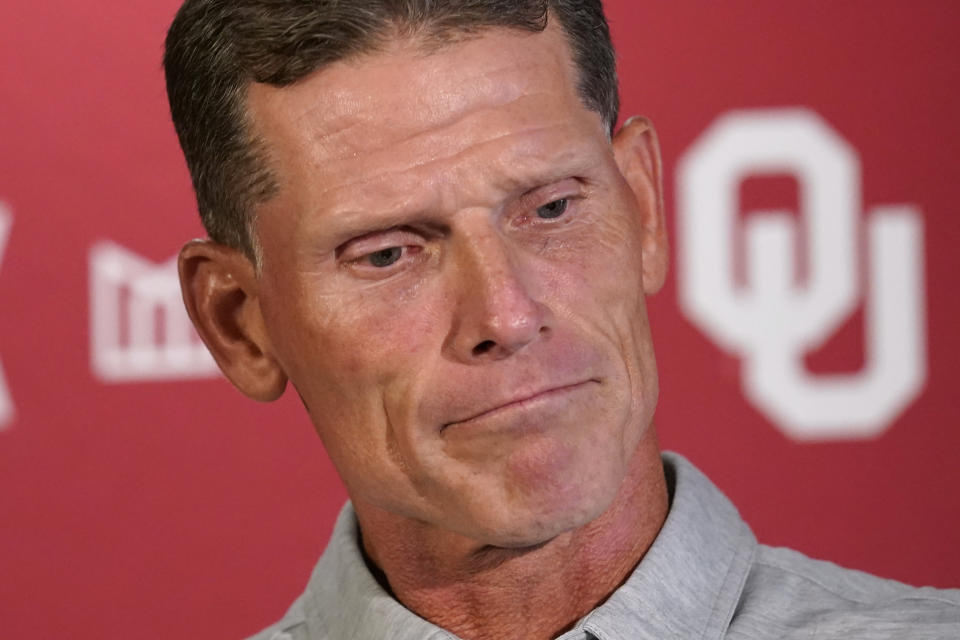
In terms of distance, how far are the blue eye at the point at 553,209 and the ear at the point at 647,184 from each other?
0.15 m

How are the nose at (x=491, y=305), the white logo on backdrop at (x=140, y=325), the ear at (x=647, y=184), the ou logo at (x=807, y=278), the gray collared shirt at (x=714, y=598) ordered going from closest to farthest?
the nose at (x=491, y=305) < the gray collared shirt at (x=714, y=598) < the ear at (x=647, y=184) < the ou logo at (x=807, y=278) < the white logo on backdrop at (x=140, y=325)

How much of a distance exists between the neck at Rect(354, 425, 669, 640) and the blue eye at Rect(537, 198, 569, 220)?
24cm

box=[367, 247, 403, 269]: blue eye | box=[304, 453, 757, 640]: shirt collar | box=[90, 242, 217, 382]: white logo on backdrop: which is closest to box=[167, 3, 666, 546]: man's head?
box=[367, 247, 403, 269]: blue eye

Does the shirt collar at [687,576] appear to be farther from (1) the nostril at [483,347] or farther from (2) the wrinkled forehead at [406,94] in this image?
(2) the wrinkled forehead at [406,94]

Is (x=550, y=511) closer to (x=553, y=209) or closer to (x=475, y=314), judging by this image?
(x=475, y=314)


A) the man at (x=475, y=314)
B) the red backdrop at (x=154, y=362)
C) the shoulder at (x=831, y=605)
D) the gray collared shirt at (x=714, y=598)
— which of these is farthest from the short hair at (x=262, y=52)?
the red backdrop at (x=154, y=362)

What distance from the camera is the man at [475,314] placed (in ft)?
4.31

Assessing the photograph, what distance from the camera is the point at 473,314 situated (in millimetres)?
1291

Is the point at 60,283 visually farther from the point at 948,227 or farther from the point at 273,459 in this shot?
the point at 948,227

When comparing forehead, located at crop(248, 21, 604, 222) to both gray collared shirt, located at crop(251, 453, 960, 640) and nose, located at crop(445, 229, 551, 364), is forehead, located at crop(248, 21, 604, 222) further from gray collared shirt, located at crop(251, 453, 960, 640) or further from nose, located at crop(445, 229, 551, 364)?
gray collared shirt, located at crop(251, 453, 960, 640)

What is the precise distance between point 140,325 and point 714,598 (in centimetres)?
112

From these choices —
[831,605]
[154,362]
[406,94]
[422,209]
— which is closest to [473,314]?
[422,209]

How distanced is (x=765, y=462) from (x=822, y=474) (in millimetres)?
79

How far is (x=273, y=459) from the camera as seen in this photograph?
2234 millimetres
